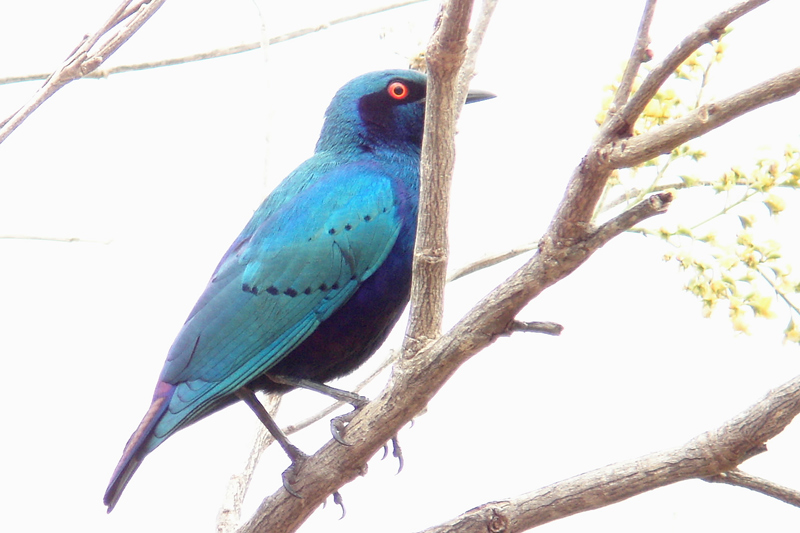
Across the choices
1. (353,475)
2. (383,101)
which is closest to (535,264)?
(353,475)

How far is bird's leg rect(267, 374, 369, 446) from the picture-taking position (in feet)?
8.34

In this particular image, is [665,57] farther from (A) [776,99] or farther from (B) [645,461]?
(B) [645,461]

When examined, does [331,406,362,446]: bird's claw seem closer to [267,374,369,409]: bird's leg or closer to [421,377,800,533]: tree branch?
[267,374,369,409]: bird's leg

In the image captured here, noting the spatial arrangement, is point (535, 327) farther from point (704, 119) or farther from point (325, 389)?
point (325, 389)

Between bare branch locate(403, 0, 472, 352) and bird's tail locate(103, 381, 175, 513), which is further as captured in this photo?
bird's tail locate(103, 381, 175, 513)

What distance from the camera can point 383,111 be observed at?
11.6ft

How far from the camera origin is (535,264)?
6.56 ft

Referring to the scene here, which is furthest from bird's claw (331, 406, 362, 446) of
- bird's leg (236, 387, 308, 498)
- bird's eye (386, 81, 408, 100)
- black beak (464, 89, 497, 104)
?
black beak (464, 89, 497, 104)

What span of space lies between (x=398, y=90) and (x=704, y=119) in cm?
193

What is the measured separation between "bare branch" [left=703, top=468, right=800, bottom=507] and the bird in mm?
1200

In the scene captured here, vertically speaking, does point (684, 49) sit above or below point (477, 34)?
below

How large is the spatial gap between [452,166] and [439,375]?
0.55m

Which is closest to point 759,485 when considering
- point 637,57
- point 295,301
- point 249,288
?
point 637,57

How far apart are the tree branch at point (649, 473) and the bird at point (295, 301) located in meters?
0.73
